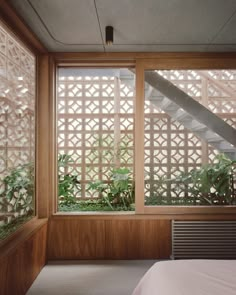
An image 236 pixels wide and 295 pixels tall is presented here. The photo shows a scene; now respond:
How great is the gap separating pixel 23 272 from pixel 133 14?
89.3 inches

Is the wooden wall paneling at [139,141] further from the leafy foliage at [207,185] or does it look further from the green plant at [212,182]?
the green plant at [212,182]

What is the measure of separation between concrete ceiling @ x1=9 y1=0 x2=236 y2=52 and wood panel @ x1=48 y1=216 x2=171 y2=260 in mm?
1848

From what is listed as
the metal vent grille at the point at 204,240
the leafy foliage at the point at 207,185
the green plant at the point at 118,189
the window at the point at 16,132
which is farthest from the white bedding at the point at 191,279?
the green plant at the point at 118,189

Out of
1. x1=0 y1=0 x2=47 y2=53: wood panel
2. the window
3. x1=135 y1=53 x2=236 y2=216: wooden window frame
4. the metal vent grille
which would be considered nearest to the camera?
x1=0 y1=0 x2=47 y2=53: wood panel

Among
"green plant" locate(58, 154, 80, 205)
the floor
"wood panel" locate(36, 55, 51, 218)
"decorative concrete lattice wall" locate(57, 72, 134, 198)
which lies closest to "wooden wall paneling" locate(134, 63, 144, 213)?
"decorative concrete lattice wall" locate(57, 72, 134, 198)

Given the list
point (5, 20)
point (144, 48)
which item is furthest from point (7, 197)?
point (144, 48)

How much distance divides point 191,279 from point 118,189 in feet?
6.19

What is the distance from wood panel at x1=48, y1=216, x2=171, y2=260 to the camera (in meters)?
3.04

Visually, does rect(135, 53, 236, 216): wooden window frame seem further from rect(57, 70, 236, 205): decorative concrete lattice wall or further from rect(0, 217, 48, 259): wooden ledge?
rect(0, 217, 48, 259): wooden ledge

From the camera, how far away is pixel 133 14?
2.23m

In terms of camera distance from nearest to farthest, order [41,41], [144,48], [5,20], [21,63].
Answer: [5,20] → [21,63] → [41,41] → [144,48]

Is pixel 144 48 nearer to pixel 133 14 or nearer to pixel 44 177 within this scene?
pixel 133 14

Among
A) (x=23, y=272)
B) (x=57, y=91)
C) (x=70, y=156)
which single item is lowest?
(x=23, y=272)

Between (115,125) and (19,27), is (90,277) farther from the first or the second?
(19,27)
